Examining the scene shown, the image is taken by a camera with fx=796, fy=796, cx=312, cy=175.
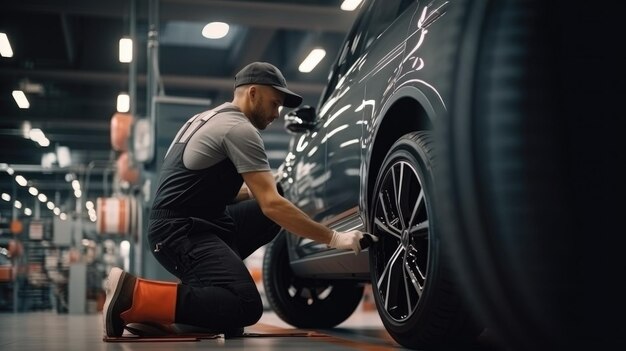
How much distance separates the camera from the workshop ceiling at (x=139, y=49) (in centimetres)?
1055

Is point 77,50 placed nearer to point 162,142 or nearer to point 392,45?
point 162,142

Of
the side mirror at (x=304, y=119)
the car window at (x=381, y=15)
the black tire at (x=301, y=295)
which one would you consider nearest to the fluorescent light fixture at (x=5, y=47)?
the black tire at (x=301, y=295)

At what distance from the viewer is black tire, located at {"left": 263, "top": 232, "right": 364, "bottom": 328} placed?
4422mm

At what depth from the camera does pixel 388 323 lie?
101 inches

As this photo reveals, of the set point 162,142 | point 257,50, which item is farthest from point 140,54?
point 162,142

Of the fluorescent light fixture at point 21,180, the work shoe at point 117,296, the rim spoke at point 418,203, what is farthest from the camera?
the fluorescent light fixture at point 21,180

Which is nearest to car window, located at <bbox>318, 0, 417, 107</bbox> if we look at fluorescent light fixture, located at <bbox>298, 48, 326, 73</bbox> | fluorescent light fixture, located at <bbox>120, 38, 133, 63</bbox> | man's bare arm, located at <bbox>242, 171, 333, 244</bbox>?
man's bare arm, located at <bbox>242, 171, 333, 244</bbox>

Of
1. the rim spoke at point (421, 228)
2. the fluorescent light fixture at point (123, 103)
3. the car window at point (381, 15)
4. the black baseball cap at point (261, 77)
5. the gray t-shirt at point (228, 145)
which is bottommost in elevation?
the rim spoke at point (421, 228)

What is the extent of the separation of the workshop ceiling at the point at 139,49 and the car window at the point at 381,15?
5776 mm

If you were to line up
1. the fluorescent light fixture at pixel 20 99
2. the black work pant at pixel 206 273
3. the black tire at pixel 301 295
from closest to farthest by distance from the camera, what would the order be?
1. the black work pant at pixel 206 273
2. the black tire at pixel 301 295
3. the fluorescent light fixture at pixel 20 99

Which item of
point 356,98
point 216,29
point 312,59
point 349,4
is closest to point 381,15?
point 356,98

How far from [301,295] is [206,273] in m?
1.47

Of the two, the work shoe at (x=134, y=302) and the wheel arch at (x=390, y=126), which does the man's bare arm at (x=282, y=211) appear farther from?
the work shoe at (x=134, y=302)

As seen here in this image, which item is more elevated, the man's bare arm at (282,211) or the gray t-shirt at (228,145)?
the gray t-shirt at (228,145)
